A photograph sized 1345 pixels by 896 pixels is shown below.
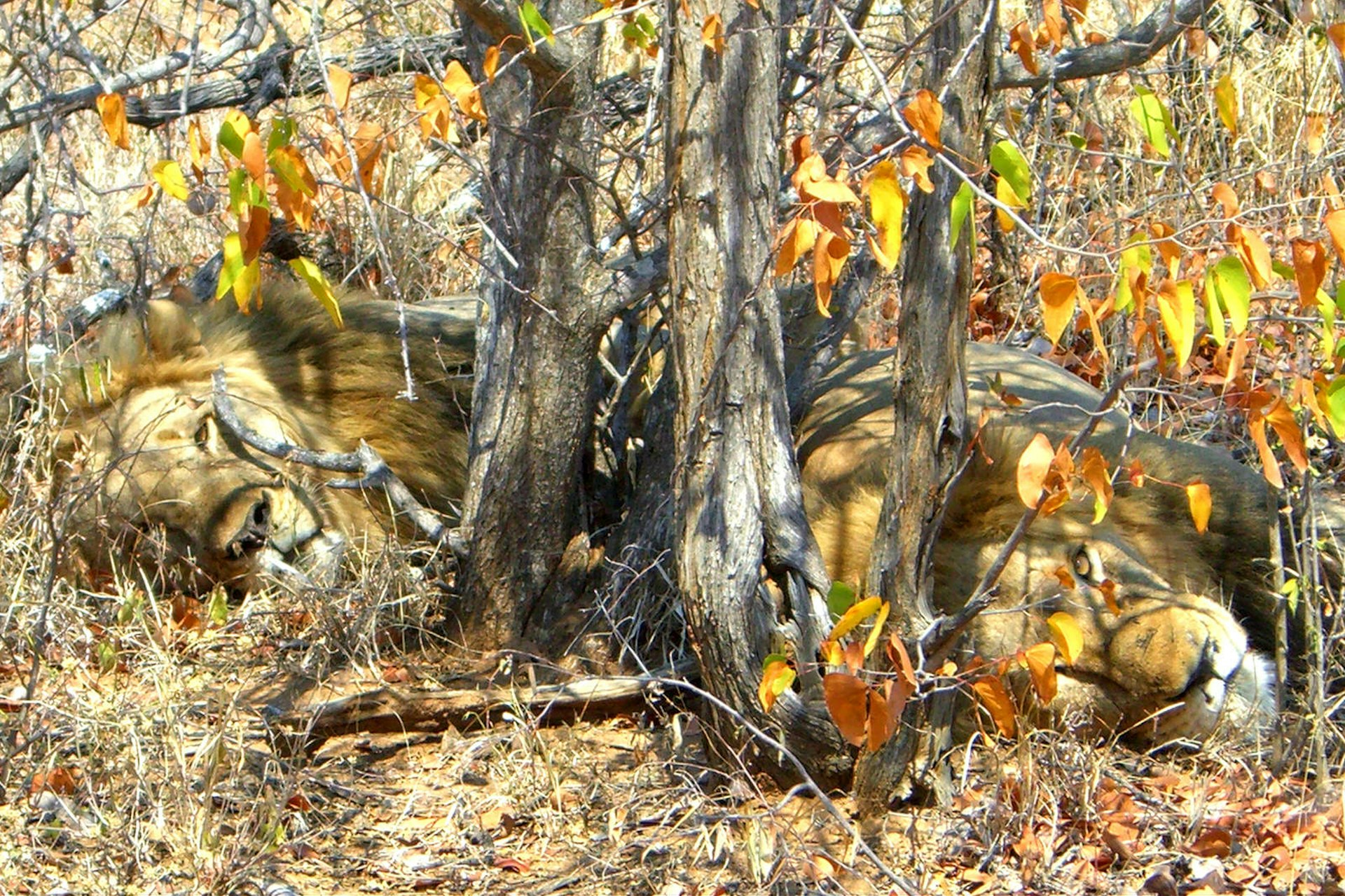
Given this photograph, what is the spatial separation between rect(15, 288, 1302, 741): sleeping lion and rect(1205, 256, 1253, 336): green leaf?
117 cm

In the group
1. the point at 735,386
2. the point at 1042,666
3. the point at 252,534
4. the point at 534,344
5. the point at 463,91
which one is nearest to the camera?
the point at 1042,666

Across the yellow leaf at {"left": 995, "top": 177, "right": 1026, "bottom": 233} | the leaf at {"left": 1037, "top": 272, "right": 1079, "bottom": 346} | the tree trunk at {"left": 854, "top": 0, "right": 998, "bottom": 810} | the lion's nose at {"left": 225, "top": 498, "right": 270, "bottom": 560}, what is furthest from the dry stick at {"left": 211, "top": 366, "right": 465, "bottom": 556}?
the leaf at {"left": 1037, "top": 272, "right": 1079, "bottom": 346}

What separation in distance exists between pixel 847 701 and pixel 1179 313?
977 mm

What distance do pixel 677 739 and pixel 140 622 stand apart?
181 cm

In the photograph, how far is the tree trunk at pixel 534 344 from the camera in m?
3.91

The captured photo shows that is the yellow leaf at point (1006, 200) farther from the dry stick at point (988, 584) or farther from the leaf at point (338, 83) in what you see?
the leaf at point (338, 83)

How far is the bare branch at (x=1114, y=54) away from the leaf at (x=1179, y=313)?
1571 millimetres

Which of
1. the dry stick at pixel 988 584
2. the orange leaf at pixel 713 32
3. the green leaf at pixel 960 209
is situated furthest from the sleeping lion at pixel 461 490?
the orange leaf at pixel 713 32

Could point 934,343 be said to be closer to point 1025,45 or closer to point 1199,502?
point 1199,502

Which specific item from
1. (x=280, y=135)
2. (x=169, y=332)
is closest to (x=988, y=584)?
(x=280, y=135)

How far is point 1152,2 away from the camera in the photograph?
27.0 ft

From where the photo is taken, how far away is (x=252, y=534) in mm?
4762

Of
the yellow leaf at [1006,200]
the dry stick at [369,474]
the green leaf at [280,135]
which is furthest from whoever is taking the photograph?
the dry stick at [369,474]

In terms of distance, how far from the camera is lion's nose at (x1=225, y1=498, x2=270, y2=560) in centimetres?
474
